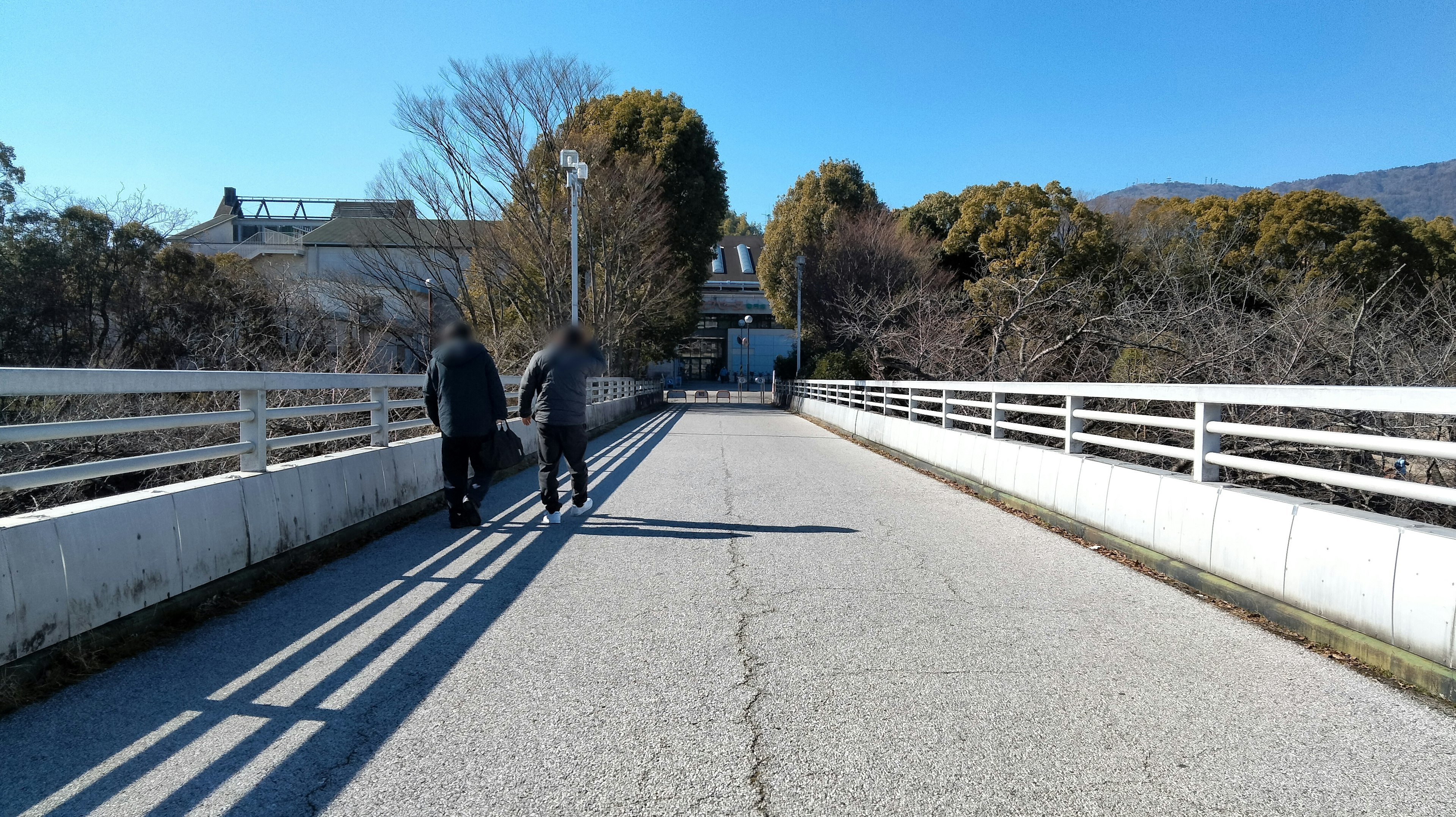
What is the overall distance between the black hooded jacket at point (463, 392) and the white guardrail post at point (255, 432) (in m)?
1.53

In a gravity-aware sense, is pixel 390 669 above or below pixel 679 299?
below

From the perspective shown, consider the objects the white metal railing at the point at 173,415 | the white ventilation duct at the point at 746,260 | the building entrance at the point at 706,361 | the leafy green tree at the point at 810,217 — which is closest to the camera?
the white metal railing at the point at 173,415

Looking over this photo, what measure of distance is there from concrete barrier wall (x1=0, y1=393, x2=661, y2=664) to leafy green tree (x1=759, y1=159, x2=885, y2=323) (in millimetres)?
41272

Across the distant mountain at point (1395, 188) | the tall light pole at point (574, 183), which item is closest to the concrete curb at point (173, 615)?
the tall light pole at point (574, 183)

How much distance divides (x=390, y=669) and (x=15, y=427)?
2033mm

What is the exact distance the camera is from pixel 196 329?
2477 cm

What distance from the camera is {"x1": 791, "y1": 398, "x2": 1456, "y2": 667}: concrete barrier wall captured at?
12.4 feet

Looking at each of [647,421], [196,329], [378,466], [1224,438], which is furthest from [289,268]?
[1224,438]

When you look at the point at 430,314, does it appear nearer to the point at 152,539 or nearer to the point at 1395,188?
the point at 152,539

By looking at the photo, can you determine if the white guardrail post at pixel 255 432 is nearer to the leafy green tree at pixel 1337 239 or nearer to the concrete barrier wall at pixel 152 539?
the concrete barrier wall at pixel 152 539

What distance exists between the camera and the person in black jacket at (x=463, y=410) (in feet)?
24.0

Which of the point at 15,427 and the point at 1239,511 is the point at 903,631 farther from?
the point at 15,427

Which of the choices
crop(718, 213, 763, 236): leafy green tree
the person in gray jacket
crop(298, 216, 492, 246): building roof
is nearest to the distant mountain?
crop(718, 213, 763, 236): leafy green tree

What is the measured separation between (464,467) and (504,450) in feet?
1.30
